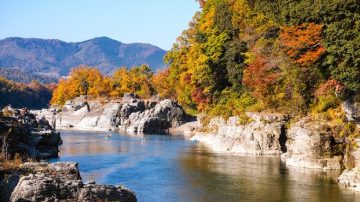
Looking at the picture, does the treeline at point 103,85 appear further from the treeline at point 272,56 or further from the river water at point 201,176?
the river water at point 201,176

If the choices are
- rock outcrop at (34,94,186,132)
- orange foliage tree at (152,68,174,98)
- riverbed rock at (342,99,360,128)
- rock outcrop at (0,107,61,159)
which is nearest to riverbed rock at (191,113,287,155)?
riverbed rock at (342,99,360,128)

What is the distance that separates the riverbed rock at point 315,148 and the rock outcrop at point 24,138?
25765 millimetres

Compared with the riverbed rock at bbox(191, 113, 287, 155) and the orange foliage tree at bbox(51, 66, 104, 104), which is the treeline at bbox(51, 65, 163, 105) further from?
the riverbed rock at bbox(191, 113, 287, 155)

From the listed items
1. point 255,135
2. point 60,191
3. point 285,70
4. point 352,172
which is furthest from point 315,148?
point 60,191

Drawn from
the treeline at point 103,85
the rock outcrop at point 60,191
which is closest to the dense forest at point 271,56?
the rock outcrop at point 60,191

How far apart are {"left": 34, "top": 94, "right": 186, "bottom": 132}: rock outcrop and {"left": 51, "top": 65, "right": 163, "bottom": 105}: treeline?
9.71 m

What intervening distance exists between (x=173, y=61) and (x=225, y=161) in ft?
189

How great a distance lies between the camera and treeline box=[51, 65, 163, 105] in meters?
140

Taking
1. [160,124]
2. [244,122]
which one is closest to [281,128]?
[244,122]

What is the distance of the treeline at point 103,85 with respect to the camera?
14000cm

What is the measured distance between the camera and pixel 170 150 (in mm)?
67250

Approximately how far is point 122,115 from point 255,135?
59.5 m

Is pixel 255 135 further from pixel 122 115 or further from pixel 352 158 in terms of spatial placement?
pixel 122 115

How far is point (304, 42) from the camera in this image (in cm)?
4525
